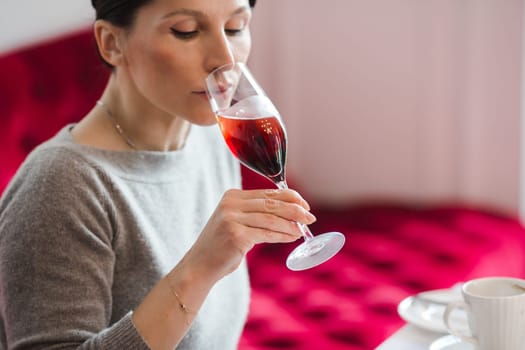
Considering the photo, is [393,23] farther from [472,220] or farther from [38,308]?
[38,308]

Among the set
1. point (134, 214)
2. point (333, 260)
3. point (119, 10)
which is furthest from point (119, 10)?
point (333, 260)

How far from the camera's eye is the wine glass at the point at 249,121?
1.06 meters

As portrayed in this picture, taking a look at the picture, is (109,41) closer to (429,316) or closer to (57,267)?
(57,267)

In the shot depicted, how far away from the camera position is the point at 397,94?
9.62 feet

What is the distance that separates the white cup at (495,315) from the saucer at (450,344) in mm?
31

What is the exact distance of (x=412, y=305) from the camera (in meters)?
1.21

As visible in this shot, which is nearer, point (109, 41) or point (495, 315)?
point (495, 315)

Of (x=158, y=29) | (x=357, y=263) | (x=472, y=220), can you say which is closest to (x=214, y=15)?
(x=158, y=29)

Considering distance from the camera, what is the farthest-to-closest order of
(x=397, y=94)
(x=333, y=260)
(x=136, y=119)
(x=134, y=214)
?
(x=397, y=94) → (x=333, y=260) → (x=136, y=119) → (x=134, y=214)

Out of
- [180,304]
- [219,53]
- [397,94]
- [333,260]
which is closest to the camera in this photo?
[180,304]

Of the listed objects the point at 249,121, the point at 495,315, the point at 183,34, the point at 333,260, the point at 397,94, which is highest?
the point at 183,34

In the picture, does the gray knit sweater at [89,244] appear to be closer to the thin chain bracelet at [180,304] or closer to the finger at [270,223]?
the thin chain bracelet at [180,304]

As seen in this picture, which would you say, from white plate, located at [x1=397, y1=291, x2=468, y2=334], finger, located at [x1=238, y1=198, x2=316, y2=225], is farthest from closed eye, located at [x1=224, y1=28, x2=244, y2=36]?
white plate, located at [x1=397, y1=291, x2=468, y2=334]

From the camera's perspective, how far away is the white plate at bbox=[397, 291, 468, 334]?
113 cm
